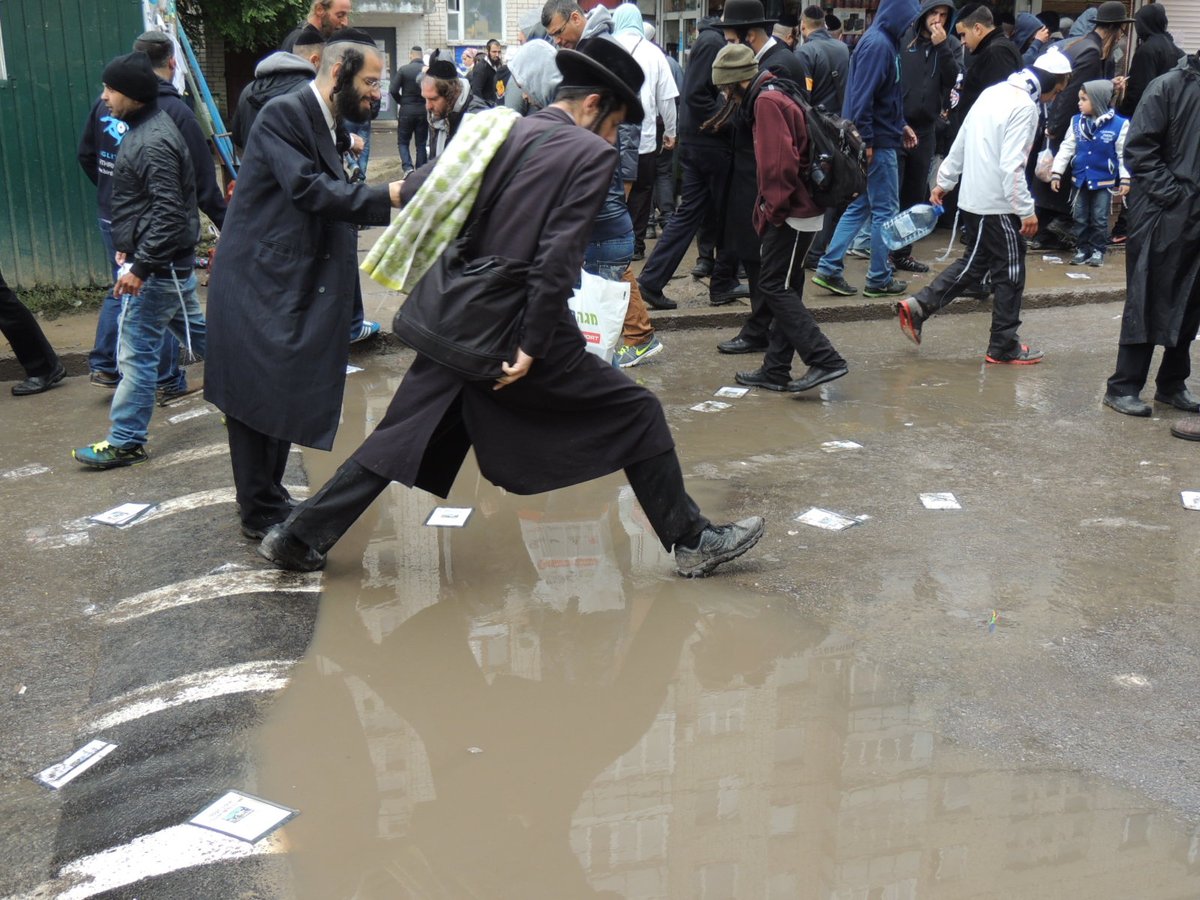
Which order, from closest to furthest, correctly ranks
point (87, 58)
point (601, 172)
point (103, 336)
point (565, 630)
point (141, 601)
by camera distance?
point (601, 172), point (565, 630), point (141, 601), point (103, 336), point (87, 58)

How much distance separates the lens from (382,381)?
736cm

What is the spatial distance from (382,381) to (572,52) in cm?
361

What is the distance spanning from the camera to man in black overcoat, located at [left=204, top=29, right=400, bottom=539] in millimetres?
4426

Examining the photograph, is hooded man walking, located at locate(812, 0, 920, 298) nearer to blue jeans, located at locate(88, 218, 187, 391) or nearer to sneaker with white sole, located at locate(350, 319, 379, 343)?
sneaker with white sole, located at locate(350, 319, 379, 343)

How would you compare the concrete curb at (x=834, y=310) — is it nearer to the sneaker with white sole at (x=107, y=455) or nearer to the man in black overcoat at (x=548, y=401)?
the sneaker with white sole at (x=107, y=455)

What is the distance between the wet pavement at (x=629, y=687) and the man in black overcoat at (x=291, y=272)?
0.64 meters

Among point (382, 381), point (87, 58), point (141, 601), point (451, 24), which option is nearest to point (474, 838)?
point (141, 601)

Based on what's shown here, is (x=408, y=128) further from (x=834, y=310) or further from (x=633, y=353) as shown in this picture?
(x=633, y=353)

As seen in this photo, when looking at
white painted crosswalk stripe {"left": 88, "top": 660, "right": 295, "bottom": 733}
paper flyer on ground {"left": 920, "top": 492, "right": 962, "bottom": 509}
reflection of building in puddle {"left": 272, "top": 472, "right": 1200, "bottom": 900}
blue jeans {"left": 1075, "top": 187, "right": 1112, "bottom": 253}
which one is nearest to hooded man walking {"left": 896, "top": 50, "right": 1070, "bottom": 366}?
paper flyer on ground {"left": 920, "top": 492, "right": 962, "bottom": 509}

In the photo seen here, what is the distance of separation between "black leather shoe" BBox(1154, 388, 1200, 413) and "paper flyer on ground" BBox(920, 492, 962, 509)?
2.08 metres

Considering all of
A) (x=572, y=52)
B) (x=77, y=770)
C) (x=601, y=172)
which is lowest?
(x=77, y=770)

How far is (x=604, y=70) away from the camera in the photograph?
405 centimetres

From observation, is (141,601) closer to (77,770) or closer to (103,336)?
(77,770)

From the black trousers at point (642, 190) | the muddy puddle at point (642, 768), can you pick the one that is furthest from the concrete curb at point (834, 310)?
A: the muddy puddle at point (642, 768)
